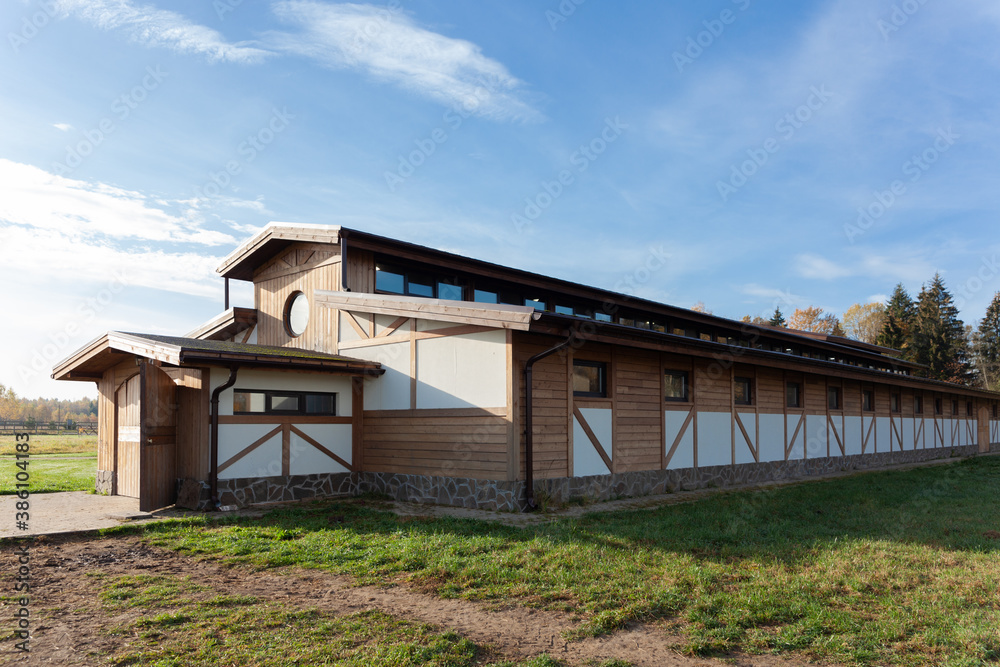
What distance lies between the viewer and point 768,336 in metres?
24.6

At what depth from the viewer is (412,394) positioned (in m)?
12.0

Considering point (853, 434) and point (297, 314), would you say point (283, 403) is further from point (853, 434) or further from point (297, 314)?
point (853, 434)

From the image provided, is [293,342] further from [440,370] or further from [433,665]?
[433,665]

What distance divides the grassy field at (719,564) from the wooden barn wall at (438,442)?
50.0 inches

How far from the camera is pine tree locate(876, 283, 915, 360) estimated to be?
52.8 metres

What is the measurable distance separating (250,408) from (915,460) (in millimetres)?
24633

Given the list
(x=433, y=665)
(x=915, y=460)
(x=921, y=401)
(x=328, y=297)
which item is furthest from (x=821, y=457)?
(x=433, y=665)

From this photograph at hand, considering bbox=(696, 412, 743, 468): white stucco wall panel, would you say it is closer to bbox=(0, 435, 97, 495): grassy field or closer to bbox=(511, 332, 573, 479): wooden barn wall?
bbox=(511, 332, 573, 479): wooden barn wall

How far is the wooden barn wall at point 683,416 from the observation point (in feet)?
35.8

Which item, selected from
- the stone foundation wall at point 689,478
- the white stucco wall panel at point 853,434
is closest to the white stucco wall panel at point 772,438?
the stone foundation wall at point 689,478

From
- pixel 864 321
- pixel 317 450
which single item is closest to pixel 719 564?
pixel 317 450

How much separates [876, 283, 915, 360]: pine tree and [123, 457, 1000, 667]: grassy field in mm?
47518

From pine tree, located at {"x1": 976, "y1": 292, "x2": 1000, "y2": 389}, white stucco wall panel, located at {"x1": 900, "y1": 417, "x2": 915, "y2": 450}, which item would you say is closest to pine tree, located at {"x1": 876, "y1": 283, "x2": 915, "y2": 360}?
pine tree, located at {"x1": 976, "y1": 292, "x2": 1000, "y2": 389}

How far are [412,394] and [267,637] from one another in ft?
23.6
